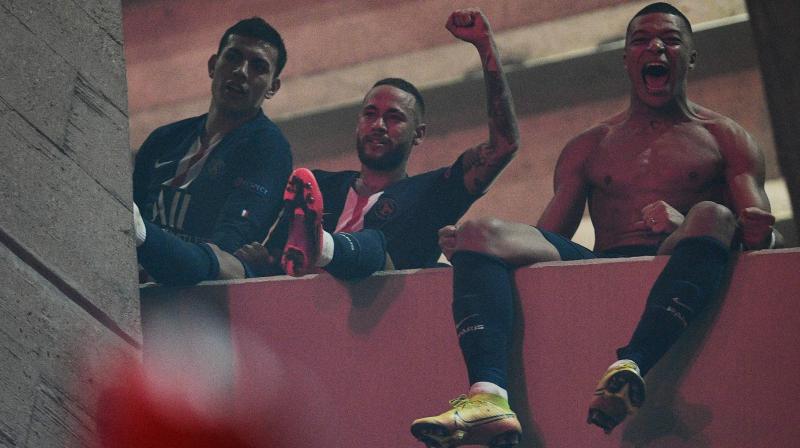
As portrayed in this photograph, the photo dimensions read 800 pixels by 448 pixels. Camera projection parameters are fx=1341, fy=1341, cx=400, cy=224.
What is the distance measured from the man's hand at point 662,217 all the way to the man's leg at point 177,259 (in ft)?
3.53

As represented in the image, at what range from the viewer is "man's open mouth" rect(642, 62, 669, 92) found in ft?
11.7

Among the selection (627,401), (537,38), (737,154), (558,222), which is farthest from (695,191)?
(537,38)

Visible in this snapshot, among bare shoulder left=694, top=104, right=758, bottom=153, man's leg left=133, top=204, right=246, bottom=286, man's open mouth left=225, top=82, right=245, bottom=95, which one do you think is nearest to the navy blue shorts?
bare shoulder left=694, top=104, right=758, bottom=153

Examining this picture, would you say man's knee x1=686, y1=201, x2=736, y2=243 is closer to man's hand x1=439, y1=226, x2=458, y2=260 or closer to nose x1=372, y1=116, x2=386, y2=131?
man's hand x1=439, y1=226, x2=458, y2=260

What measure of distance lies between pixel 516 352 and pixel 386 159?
3.22 ft

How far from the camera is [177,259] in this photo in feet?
10.9

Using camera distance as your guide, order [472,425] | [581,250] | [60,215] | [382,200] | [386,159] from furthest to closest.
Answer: [386,159] < [382,200] < [581,250] < [472,425] < [60,215]

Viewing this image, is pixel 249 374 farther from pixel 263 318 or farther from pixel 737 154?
pixel 737 154

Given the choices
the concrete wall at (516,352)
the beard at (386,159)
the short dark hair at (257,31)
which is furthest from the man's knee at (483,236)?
the short dark hair at (257,31)

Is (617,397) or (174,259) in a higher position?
(174,259)

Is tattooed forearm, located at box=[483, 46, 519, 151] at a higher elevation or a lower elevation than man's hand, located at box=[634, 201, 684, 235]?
higher

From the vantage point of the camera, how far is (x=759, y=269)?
3.09 metres

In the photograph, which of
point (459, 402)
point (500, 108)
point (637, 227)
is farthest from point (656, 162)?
point (459, 402)

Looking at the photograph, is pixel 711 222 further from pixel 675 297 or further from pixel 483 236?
pixel 483 236
